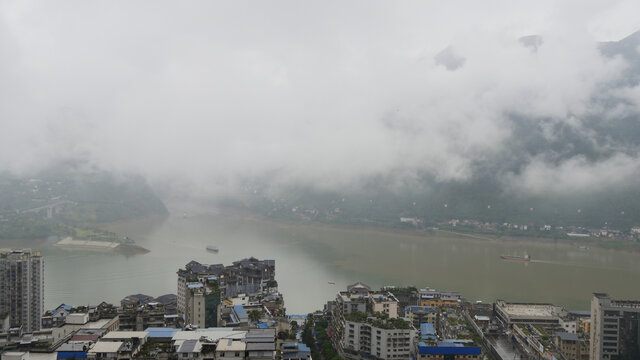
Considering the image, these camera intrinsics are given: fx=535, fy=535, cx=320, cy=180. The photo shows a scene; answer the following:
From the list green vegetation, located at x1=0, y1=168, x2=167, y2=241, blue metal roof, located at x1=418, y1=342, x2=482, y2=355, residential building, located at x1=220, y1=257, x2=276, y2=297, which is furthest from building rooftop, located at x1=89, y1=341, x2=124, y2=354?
green vegetation, located at x1=0, y1=168, x2=167, y2=241

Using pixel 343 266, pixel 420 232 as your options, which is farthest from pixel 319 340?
pixel 420 232

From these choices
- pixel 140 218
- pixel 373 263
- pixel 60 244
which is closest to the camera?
pixel 373 263

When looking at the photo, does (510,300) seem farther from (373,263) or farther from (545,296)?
(373,263)

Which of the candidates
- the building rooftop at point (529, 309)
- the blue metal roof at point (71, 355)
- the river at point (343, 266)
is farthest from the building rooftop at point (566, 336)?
the blue metal roof at point (71, 355)

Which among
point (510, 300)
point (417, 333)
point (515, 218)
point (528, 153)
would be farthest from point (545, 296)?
point (528, 153)

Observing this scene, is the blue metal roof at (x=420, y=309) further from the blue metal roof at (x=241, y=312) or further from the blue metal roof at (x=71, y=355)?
the blue metal roof at (x=71, y=355)
